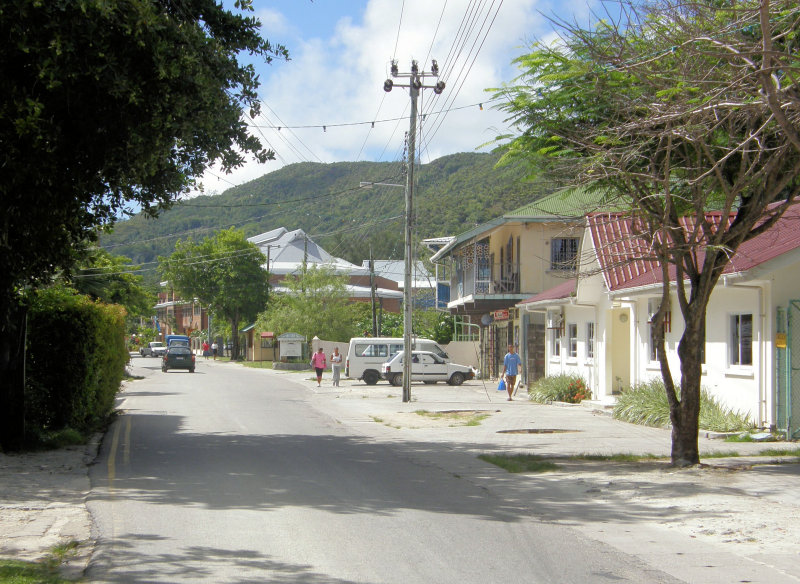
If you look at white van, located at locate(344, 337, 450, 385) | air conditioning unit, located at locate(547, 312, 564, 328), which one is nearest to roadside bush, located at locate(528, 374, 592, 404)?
air conditioning unit, located at locate(547, 312, 564, 328)

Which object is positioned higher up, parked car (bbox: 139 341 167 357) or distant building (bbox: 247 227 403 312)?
distant building (bbox: 247 227 403 312)

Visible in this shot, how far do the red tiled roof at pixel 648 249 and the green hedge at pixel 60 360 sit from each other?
9.33 meters

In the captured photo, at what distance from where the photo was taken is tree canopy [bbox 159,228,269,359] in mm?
76312

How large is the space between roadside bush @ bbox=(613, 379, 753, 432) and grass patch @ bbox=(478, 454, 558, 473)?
460 cm

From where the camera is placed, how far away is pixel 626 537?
8031 mm

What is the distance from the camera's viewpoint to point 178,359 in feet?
169

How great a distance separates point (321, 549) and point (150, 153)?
5863 mm

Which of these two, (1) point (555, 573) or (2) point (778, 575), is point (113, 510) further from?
(2) point (778, 575)

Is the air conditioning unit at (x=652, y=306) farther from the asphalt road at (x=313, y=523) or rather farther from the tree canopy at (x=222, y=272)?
the tree canopy at (x=222, y=272)

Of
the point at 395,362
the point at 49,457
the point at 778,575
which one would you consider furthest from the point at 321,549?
the point at 395,362

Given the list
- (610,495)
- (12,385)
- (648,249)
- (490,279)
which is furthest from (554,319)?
(12,385)

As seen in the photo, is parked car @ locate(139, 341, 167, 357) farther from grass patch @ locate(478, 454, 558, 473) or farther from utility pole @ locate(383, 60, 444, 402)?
grass patch @ locate(478, 454, 558, 473)

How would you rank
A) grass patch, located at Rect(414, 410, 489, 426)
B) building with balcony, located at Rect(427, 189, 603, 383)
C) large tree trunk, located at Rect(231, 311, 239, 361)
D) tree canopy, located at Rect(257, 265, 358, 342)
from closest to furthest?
grass patch, located at Rect(414, 410, 489, 426)
building with balcony, located at Rect(427, 189, 603, 383)
tree canopy, located at Rect(257, 265, 358, 342)
large tree trunk, located at Rect(231, 311, 239, 361)

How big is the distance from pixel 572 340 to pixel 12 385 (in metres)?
18.5
